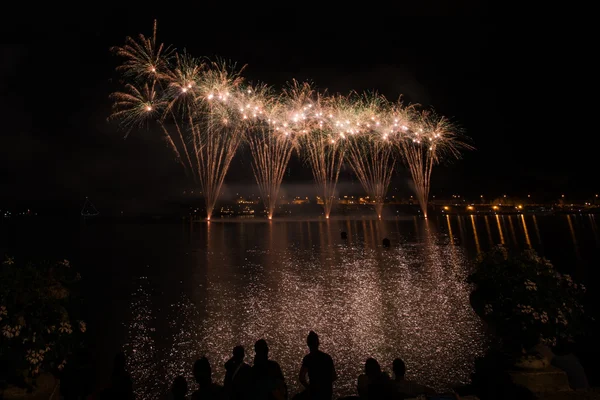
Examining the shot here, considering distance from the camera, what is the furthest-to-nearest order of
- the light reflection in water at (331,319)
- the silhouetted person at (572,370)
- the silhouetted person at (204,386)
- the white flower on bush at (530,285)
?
the light reflection in water at (331,319) < the silhouetted person at (572,370) < the white flower on bush at (530,285) < the silhouetted person at (204,386)

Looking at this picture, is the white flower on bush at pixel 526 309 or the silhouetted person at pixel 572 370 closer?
the white flower on bush at pixel 526 309

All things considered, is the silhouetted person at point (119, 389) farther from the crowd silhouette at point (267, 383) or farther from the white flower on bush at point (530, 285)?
the white flower on bush at point (530, 285)

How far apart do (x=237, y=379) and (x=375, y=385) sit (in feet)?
5.88

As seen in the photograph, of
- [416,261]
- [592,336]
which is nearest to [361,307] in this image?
[592,336]

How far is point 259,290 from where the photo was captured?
14.3 meters

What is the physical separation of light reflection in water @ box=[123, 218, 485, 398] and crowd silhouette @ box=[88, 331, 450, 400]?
1.73m

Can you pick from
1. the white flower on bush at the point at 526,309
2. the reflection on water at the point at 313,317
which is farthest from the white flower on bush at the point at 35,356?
the white flower on bush at the point at 526,309

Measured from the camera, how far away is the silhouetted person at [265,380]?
4.75 metres

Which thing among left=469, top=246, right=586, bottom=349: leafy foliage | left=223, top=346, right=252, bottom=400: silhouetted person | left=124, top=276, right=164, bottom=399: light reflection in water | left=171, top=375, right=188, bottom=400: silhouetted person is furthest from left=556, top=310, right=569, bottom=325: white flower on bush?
left=124, top=276, right=164, bottom=399: light reflection in water

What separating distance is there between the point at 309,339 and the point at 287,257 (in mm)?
17173

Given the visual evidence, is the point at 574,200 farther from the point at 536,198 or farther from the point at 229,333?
the point at 229,333

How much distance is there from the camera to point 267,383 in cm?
482

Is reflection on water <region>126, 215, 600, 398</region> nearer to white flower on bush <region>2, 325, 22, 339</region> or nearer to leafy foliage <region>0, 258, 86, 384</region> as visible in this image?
leafy foliage <region>0, 258, 86, 384</region>

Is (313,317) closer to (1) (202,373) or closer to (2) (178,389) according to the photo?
(1) (202,373)
